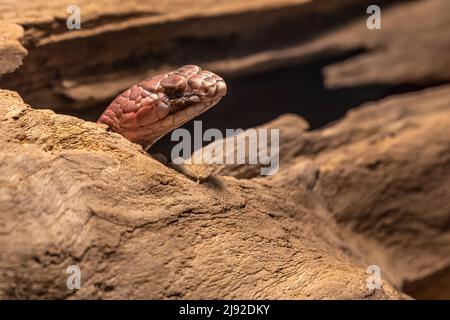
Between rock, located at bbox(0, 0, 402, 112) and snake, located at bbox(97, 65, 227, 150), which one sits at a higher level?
rock, located at bbox(0, 0, 402, 112)

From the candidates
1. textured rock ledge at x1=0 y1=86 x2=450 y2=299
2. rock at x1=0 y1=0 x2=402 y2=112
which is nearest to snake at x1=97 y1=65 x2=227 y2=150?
textured rock ledge at x1=0 y1=86 x2=450 y2=299

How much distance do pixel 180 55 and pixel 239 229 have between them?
1404 mm

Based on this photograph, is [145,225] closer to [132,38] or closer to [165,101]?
[165,101]

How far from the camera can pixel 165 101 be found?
7.95 feet

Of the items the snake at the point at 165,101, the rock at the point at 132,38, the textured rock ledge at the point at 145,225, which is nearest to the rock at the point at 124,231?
the textured rock ledge at the point at 145,225

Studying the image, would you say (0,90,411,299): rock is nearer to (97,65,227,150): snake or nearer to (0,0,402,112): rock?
(97,65,227,150): snake

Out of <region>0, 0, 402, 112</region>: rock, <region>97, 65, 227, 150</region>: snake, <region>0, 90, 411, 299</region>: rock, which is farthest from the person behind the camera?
<region>0, 0, 402, 112</region>: rock

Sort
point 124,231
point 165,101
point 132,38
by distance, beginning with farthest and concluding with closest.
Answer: point 132,38, point 165,101, point 124,231

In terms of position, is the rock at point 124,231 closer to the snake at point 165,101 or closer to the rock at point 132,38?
the snake at point 165,101

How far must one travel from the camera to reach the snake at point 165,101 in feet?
7.82

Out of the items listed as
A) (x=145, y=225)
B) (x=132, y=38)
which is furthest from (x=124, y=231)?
(x=132, y=38)

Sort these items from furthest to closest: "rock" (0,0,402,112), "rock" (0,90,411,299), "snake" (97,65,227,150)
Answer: "rock" (0,0,402,112) → "snake" (97,65,227,150) → "rock" (0,90,411,299)

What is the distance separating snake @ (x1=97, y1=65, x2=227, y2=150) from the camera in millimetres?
2385
